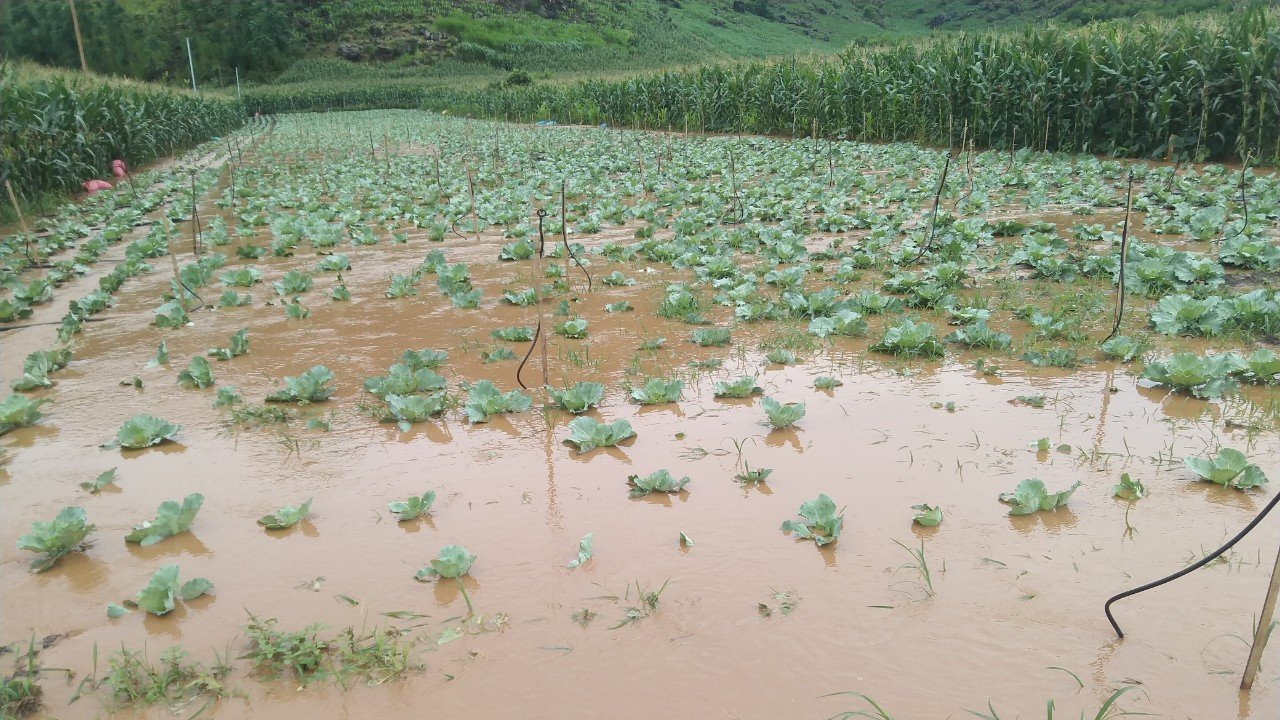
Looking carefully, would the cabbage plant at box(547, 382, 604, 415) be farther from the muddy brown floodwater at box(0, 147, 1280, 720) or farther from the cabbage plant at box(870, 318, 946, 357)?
the cabbage plant at box(870, 318, 946, 357)

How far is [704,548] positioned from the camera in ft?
9.53

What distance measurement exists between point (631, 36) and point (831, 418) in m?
62.3

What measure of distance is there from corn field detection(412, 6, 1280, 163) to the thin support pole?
10315 millimetres

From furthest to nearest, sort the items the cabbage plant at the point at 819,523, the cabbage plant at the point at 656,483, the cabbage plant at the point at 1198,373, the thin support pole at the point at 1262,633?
the cabbage plant at the point at 1198,373
the cabbage plant at the point at 656,483
the cabbage plant at the point at 819,523
the thin support pole at the point at 1262,633

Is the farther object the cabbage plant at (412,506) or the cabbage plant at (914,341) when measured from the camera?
the cabbage plant at (914,341)

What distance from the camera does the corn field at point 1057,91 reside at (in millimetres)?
11391

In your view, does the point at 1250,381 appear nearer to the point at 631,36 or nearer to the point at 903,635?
the point at 903,635

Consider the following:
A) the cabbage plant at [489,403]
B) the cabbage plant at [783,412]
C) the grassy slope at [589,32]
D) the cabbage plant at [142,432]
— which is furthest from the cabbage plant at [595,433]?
the grassy slope at [589,32]

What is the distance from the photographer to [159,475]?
370 cm

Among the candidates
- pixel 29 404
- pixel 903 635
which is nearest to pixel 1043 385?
pixel 903 635

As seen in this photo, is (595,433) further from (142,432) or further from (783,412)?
(142,432)

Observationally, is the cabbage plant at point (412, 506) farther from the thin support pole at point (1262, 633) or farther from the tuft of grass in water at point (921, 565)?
the thin support pole at point (1262, 633)

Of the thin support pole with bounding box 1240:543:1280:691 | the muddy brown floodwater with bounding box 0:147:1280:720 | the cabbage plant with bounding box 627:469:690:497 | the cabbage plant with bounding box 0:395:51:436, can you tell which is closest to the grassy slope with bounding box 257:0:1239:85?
the cabbage plant with bounding box 0:395:51:436

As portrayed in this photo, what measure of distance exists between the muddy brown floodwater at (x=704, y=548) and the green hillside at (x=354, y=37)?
49.3 metres
